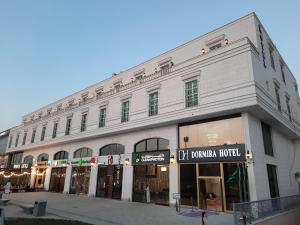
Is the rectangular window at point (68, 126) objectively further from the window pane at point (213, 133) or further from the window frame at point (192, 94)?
the window frame at point (192, 94)

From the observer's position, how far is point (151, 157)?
18.6 m

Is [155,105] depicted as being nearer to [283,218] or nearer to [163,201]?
[163,201]

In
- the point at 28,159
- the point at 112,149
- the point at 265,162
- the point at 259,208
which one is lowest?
the point at 259,208

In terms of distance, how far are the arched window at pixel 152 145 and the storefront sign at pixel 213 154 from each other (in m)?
1.90

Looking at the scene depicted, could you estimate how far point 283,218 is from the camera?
42.6 ft

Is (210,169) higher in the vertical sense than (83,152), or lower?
lower

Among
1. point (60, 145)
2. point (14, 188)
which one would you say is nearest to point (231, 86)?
point (60, 145)

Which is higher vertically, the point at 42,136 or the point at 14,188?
the point at 42,136

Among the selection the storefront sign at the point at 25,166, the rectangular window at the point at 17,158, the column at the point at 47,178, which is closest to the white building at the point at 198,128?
the column at the point at 47,178

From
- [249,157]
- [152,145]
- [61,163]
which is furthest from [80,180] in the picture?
[249,157]

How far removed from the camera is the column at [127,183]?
19.7 m

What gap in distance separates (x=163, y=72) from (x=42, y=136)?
73.4 feet

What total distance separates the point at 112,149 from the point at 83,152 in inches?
206

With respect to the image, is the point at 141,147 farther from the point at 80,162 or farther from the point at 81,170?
the point at 81,170
